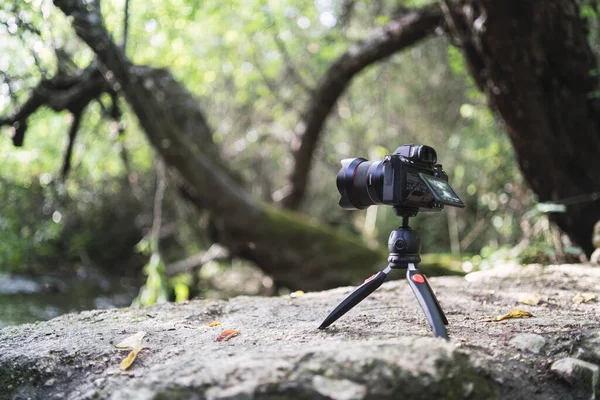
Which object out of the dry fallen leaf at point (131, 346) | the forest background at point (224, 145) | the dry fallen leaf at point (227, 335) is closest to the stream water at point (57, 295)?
the forest background at point (224, 145)

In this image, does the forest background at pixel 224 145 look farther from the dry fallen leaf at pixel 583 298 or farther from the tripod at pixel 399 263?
the tripod at pixel 399 263

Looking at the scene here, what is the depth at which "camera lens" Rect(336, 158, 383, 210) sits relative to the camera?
80.7 inches

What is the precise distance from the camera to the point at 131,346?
196cm

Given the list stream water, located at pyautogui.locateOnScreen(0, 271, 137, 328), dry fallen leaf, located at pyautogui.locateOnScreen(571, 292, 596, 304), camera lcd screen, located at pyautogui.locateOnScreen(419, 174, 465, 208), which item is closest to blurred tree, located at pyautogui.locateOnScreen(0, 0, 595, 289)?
stream water, located at pyautogui.locateOnScreen(0, 271, 137, 328)

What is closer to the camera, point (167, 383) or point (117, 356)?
point (167, 383)

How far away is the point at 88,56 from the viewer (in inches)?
226

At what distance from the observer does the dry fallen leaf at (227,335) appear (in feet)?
6.58

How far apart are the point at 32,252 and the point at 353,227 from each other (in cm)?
548

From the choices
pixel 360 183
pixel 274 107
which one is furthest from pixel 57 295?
pixel 360 183

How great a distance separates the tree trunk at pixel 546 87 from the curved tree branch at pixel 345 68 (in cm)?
144

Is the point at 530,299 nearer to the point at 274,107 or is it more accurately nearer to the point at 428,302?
the point at 428,302

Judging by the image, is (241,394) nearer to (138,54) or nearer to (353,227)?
(138,54)

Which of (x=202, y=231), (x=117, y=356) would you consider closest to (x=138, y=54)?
(x=202, y=231)

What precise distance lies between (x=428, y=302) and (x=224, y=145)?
7851 millimetres
